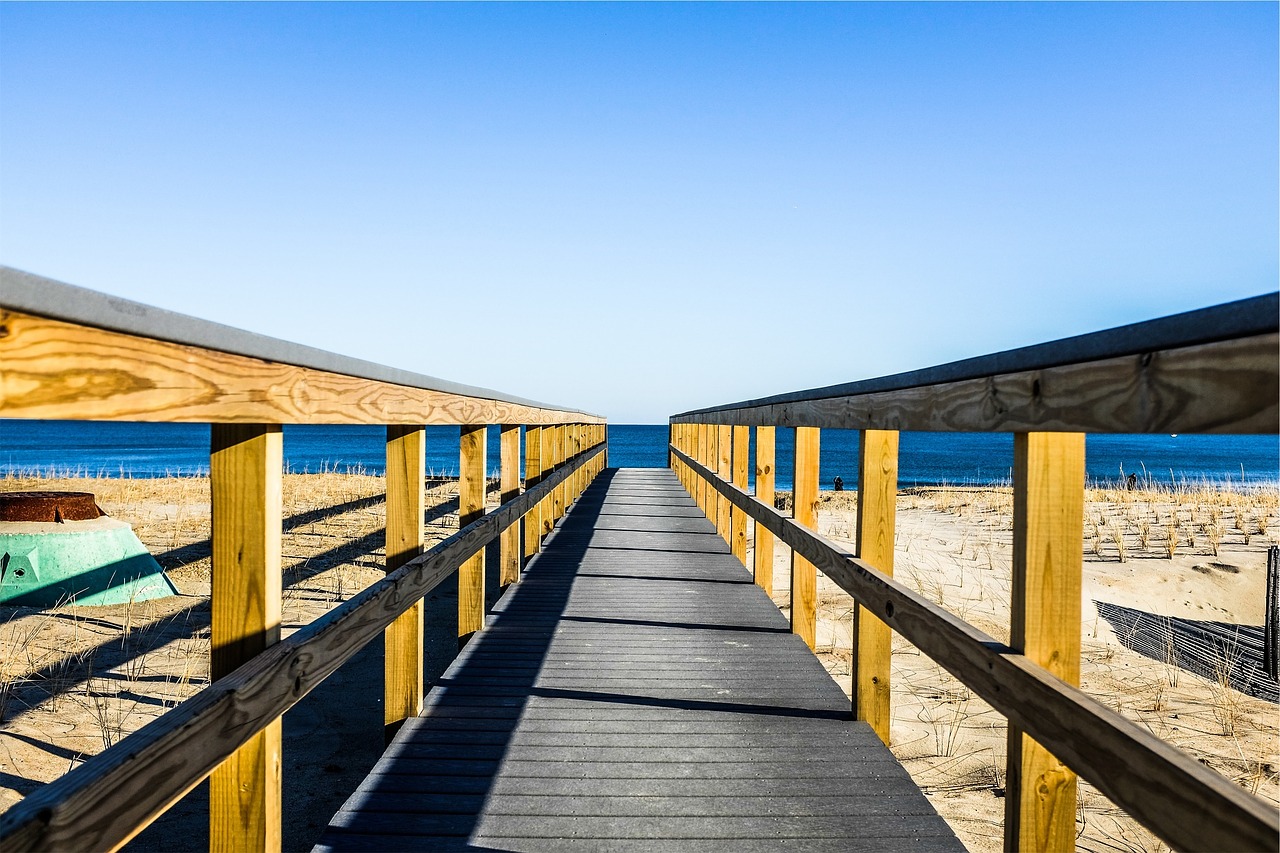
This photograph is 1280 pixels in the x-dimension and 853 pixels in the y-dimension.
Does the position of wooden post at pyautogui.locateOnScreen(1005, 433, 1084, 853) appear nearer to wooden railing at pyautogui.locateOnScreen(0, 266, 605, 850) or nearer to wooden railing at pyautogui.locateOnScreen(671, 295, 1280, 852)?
wooden railing at pyautogui.locateOnScreen(671, 295, 1280, 852)

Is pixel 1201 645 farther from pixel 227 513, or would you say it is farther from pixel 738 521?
pixel 227 513

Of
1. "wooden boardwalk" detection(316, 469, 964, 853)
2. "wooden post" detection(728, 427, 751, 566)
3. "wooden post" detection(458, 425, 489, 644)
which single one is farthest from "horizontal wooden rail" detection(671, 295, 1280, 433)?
"wooden post" detection(728, 427, 751, 566)

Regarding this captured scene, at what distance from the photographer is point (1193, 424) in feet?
3.66

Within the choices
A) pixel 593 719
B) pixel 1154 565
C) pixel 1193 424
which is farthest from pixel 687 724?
pixel 1154 565

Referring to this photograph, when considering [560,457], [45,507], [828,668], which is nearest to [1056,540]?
[828,668]

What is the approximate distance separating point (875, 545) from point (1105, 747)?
1709 millimetres

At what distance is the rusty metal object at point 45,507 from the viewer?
714 centimetres

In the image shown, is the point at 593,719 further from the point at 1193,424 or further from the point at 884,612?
the point at 1193,424

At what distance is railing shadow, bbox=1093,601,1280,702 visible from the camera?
5.82 m

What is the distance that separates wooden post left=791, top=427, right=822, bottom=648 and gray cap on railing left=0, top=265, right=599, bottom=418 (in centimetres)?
267

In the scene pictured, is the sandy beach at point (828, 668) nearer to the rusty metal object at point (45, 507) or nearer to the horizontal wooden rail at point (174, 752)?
the rusty metal object at point (45, 507)

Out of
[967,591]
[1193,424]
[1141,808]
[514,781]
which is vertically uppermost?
[1193,424]

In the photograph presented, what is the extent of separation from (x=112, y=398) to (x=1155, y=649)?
780 centimetres

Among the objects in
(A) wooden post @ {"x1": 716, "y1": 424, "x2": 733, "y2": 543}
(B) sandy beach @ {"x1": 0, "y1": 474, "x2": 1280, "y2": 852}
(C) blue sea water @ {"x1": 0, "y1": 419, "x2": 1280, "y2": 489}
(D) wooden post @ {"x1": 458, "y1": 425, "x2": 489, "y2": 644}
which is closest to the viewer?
(B) sandy beach @ {"x1": 0, "y1": 474, "x2": 1280, "y2": 852}
